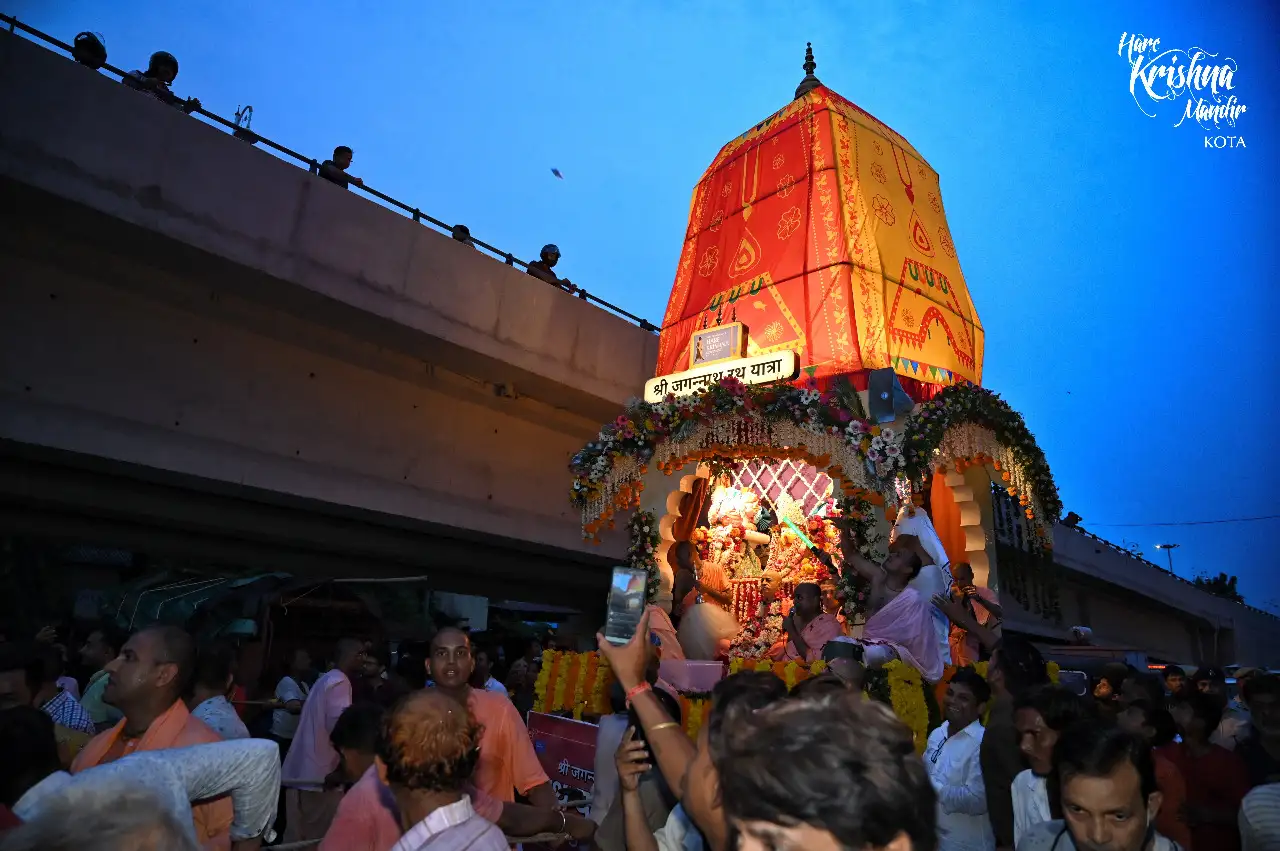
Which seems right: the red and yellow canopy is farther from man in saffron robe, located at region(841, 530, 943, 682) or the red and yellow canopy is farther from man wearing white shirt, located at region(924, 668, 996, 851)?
man wearing white shirt, located at region(924, 668, 996, 851)

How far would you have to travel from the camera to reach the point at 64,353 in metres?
9.41

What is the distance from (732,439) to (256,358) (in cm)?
665

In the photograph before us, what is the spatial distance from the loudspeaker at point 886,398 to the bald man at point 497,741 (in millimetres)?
5974

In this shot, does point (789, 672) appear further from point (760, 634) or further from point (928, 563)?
point (760, 634)

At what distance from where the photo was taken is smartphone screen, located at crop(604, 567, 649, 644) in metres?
2.47

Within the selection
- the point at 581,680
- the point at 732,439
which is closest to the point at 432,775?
the point at 581,680

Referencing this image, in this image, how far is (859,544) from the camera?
8.27 metres

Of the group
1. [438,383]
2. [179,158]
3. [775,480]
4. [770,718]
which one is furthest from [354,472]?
[770,718]

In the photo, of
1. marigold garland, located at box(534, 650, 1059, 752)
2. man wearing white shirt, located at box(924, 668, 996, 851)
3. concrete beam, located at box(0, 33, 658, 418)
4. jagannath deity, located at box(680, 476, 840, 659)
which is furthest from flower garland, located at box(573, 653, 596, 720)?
concrete beam, located at box(0, 33, 658, 418)

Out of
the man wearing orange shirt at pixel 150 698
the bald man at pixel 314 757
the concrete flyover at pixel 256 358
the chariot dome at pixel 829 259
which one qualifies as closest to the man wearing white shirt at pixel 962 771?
the man wearing orange shirt at pixel 150 698

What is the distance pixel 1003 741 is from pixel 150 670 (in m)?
3.37

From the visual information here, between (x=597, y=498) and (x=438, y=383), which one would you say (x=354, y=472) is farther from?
(x=597, y=498)

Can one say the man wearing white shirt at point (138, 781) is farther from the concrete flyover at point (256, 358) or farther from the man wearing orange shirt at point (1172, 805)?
the concrete flyover at point (256, 358)

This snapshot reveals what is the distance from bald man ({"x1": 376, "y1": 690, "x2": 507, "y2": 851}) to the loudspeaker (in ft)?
23.2
